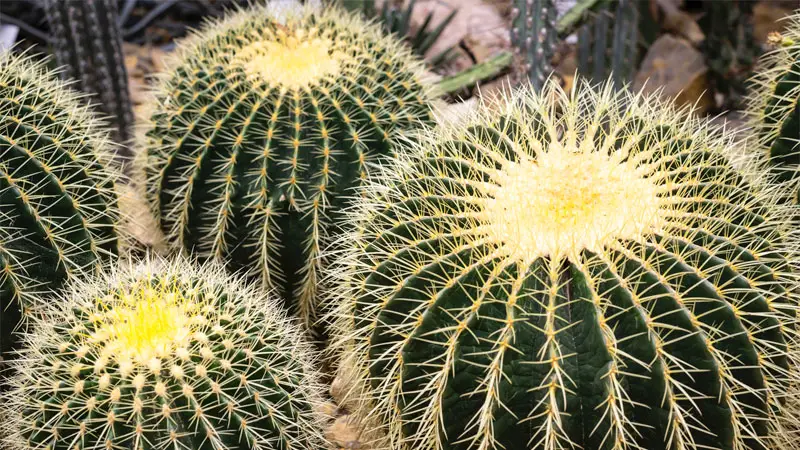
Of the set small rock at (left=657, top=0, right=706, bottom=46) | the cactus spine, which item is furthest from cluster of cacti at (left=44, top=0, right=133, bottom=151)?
small rock at (left=657, top=0, right=706, bottom=46)

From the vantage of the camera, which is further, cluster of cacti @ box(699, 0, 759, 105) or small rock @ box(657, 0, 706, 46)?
small rock @ box(657, 0, 706, 46)

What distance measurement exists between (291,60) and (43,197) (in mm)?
954

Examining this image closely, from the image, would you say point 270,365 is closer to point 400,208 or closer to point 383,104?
point 400,208

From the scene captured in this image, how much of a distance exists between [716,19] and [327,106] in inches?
137

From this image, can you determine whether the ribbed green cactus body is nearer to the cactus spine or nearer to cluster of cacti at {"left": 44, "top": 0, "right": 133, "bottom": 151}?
the cactus spine

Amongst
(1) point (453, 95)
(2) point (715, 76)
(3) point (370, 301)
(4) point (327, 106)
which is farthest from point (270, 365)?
(2) point (715, 76)

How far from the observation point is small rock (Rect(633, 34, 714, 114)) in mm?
5570

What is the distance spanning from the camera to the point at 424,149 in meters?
2.64

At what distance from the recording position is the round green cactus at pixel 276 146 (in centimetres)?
310

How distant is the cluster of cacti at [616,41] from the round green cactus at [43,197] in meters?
2.71

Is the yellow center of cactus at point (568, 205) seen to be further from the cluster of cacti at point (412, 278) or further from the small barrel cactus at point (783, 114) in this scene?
the small barrel cactus at point (783, 114)

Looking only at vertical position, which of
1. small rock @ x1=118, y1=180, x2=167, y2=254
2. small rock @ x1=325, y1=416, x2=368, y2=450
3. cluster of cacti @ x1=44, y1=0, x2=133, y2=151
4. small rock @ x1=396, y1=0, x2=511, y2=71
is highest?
cluster of cacti @ x1=44, y1=0, x2=133, y2=151

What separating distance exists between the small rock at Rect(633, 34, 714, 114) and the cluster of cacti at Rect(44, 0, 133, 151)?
9.53ft

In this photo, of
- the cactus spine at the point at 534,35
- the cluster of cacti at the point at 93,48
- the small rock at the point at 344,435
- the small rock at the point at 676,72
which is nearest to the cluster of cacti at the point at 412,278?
the small rock at the point at 344,435
